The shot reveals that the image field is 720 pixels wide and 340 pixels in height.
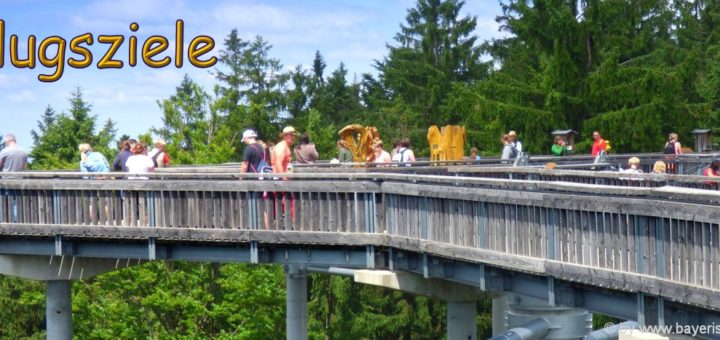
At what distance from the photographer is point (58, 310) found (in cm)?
2692

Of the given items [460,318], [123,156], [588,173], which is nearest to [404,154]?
[460,318]

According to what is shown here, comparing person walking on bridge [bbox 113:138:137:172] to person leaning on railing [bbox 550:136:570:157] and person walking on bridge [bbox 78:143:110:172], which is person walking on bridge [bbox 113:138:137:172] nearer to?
person walking on bridge [bbox 78:143:110:172]

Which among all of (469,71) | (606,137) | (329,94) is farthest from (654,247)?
(329,94)

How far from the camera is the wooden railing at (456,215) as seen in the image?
14.1 m

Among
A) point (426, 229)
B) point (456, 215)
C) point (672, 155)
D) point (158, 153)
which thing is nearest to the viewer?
point (456, 215)

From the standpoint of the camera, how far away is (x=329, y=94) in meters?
91.1

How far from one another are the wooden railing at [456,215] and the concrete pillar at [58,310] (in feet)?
7.64

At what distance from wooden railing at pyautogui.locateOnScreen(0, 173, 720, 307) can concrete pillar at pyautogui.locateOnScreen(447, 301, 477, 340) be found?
13.0 feet

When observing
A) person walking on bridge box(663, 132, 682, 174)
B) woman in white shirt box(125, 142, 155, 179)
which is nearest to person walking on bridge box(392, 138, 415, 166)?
person walking on bridge box(663, 132, 682, 174)

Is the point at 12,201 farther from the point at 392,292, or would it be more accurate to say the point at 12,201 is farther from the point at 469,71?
the point at 469,71

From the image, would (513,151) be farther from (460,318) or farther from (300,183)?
(300,183)

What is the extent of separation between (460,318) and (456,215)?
6117 millimetres

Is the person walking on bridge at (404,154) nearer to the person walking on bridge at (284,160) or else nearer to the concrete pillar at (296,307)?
the concrete pillar at (296,307)

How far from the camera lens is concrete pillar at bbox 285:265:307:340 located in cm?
3319
